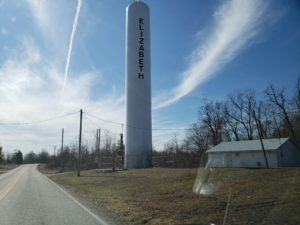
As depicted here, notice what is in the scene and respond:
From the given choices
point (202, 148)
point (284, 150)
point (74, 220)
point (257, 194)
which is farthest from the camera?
point (202, 148)

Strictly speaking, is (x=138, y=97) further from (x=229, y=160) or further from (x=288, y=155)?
(x=288, y=155)

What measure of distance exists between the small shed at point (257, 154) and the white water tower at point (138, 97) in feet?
29.4

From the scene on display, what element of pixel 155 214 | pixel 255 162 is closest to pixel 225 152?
pixel 255 162

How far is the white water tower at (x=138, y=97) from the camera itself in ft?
152

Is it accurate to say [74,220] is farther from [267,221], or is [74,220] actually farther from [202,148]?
[202,148]

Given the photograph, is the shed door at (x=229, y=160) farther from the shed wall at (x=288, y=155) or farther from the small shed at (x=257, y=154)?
the shed wall at (x=288, y=155)

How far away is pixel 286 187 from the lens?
1475cm

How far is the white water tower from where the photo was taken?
152 feet

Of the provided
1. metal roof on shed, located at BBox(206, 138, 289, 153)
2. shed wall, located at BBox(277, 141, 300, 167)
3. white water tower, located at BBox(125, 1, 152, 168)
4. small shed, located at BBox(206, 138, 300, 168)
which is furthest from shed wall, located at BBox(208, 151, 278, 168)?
white water tower, located at BBox(125, 1, 152, 168)

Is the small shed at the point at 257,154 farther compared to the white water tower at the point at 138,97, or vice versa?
the white water tower at the point at 138,97

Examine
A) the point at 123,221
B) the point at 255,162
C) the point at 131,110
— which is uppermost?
the point at 131,110

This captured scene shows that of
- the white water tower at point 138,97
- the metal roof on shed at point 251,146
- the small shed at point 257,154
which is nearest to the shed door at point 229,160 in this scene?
the small shed at point 257,154

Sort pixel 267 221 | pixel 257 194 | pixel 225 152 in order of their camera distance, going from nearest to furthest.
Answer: pixel 267 221 < pixel 257 194 < pixel 225 152

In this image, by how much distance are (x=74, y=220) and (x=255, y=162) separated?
1490 inches
